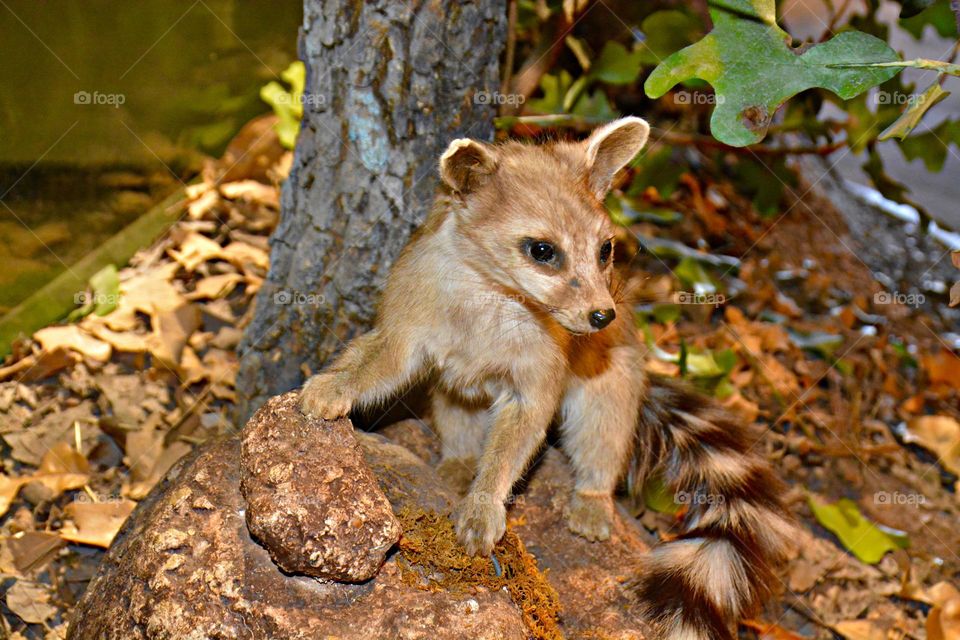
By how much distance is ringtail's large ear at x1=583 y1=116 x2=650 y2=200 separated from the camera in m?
2.97

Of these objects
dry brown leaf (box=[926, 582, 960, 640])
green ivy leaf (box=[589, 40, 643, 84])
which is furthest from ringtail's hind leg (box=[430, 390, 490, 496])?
dry brown leaf (box=[926, 582, 960, 640])

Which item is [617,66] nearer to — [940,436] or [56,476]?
[940,436]

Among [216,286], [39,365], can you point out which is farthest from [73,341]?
[216,286]

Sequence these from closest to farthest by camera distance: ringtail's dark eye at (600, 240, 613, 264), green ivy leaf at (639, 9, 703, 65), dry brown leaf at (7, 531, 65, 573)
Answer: ringtail's dark eye at (600, 240, 613, 264) → dry brown leaf at (7, 531, 65, 573) → green ivy leaf at (639, 9, 703, 65)

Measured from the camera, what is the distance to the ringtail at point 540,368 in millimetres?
2736

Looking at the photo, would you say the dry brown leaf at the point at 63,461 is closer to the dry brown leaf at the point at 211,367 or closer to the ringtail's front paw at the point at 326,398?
the dry brown leaf at the point at 211,367

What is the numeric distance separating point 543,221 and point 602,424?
0.90 meters

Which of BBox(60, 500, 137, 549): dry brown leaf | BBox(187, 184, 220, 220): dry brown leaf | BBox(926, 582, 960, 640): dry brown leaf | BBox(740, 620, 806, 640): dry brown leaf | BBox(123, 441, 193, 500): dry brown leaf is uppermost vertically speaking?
BBox(187, 184, 220, 220): dry brown leaf

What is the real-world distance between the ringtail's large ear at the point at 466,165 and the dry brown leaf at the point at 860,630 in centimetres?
247

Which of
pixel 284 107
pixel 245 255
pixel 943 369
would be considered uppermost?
pixel 284 107

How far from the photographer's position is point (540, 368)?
2.92m

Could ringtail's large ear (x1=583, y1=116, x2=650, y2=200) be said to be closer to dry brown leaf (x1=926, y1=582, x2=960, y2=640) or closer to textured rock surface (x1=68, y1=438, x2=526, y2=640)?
textured rock surface (x1=68, y1=438, x2=526, y2=640)

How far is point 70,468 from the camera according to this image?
352 centimetres

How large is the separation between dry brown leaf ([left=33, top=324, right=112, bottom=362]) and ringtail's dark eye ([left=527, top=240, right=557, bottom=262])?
227cm
